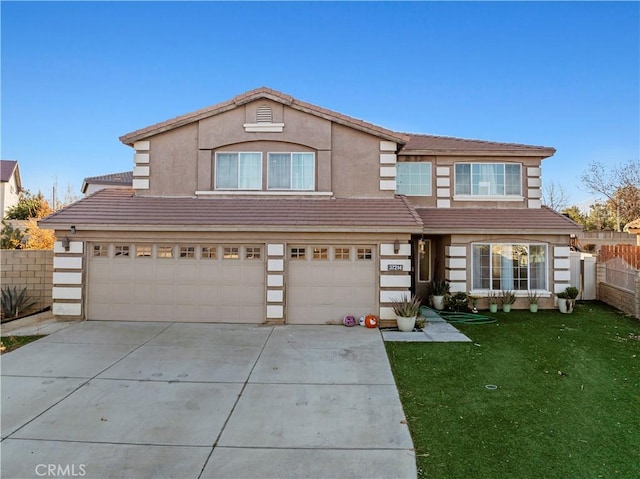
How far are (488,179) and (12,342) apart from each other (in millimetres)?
15072

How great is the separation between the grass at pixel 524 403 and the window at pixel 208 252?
542 cm

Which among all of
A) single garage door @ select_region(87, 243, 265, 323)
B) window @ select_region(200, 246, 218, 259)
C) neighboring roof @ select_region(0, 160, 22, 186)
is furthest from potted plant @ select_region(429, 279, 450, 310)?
neighboring roof @ select_region(0, 160, 22, 186)

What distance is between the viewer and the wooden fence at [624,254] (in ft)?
46.1

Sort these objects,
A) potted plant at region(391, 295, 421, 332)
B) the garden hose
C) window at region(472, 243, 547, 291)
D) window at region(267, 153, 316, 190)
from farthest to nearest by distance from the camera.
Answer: window at region(472, 243, 547, 291)
window at region(267, 153, 316, 190)
the garden hose
potted plant at region(391, 295, 421, 332)

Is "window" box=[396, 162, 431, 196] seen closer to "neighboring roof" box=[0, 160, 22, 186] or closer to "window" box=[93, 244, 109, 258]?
"window" box=[93, 244, 109, 258]

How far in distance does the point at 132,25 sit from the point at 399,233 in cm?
1330

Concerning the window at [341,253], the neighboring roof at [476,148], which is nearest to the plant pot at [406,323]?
the window at [341,253]

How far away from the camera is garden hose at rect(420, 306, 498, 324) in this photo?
10.8 m

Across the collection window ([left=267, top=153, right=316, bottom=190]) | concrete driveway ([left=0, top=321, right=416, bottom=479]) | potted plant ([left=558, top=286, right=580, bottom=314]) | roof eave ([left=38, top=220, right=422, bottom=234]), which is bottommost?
concrete driveway ([left=0, top=321, right=416, bottom=479])

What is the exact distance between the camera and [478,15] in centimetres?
1409

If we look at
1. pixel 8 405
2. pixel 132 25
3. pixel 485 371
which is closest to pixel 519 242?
pixel 485 371

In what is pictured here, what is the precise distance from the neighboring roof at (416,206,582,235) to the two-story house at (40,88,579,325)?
0.06 metres

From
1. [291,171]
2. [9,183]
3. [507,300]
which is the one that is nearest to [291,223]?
[291,171]
